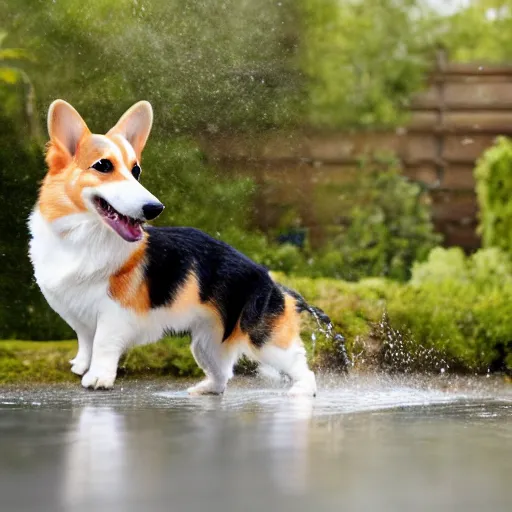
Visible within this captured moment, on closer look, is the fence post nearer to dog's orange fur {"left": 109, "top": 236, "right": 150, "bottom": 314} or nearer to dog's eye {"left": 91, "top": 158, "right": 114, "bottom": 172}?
dog's orange fur {"left": 109, "top": 236, "right": 150, "bottom": 314}

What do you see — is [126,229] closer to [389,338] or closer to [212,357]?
[212,357]

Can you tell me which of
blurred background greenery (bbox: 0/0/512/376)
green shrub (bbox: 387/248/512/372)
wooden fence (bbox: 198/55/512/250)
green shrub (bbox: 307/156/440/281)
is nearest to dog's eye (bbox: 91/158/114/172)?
blurred background greenery (bbox: 0/0/512/376)

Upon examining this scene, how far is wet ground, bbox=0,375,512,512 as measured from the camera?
7.91 ft

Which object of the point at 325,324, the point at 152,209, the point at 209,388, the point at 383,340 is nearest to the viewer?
the point at 152,209

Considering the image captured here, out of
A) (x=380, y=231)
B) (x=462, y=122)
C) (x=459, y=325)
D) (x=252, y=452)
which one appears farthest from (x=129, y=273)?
(x=462, y=122)

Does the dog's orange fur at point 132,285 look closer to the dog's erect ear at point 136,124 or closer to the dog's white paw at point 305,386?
the dog's erect ear at point 136,124

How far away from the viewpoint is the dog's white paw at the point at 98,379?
3957 millimetres

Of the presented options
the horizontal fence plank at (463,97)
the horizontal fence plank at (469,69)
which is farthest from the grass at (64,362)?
the horizontal fence plank at (469,69)

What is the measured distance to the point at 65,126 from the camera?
385 centimetres

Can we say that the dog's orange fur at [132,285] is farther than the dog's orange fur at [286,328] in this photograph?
No

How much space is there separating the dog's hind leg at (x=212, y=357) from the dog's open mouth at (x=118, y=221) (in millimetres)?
535

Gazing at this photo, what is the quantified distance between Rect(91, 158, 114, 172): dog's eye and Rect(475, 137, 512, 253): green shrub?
508 cm

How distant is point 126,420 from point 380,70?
6754 millimetres

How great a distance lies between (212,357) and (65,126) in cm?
106
